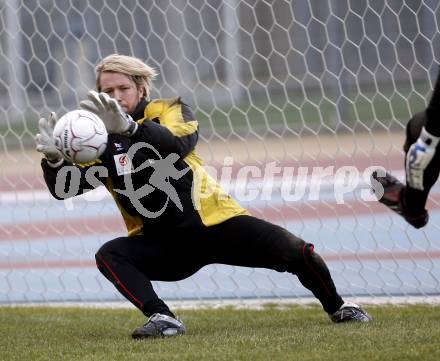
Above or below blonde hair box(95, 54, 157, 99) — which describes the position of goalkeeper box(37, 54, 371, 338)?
below

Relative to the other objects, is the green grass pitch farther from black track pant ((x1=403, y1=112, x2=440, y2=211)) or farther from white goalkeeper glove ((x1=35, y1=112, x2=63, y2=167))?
white goalkeeper glove ((x1=35, y1=112, x2=63, y2=167))

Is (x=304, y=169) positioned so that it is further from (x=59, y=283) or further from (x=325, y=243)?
(x=59, y=283)

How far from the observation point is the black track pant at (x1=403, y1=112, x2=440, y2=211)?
3877 mm

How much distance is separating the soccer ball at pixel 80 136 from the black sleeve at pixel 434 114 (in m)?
1.46

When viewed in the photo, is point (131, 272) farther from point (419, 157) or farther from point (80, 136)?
point (419, 157)

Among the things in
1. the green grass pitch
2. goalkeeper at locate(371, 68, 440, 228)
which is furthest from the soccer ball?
goalkeeper at locate(371, 68, 440, 228)

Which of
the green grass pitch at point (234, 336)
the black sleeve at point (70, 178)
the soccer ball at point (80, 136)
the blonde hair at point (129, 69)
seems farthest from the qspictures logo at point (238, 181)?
the green grass pitch at point (234, 336)

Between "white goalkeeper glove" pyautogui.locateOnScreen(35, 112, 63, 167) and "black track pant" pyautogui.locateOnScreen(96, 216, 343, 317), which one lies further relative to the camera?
"black track pant" pyautogui.locateOnScreen(96, 216, 343, 317)

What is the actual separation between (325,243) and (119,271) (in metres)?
2.72

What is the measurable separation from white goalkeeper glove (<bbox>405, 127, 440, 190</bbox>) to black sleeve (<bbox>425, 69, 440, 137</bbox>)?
0.08ft

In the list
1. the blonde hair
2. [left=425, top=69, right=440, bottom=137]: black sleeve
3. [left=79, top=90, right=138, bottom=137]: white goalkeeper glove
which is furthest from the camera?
the blonde hair

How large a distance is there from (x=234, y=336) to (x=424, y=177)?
4.16 ft

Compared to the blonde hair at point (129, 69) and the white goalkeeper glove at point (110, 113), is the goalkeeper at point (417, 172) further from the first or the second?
the blonde hair at point (129, 69)

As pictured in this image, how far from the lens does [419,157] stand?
384 centimetres
